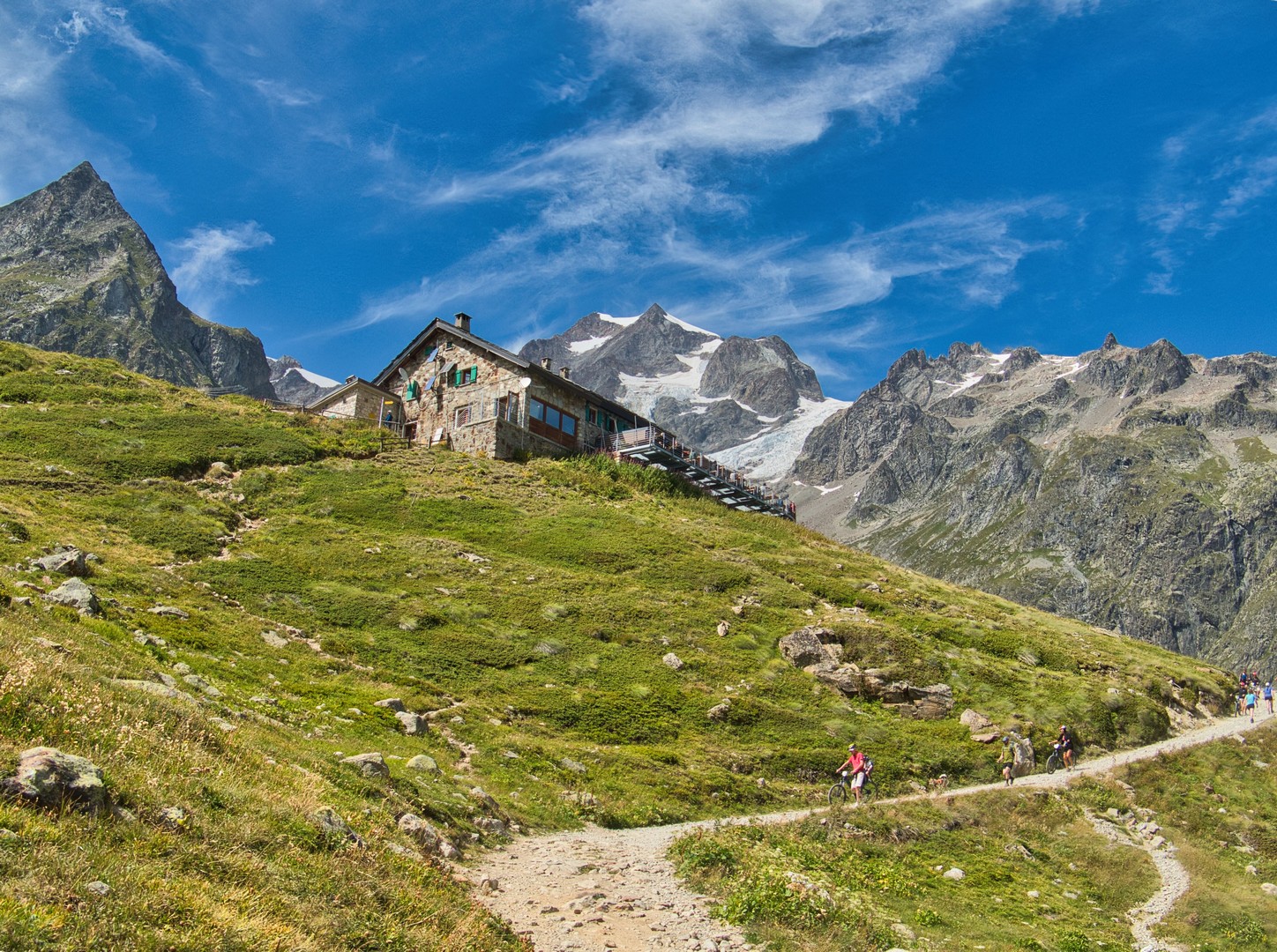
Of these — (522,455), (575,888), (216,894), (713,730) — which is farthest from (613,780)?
(522,455)

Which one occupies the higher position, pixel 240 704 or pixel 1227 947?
pixel 240 704

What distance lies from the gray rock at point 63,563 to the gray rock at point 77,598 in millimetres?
3586

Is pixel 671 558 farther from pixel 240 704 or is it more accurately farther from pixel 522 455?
pixel 240 704

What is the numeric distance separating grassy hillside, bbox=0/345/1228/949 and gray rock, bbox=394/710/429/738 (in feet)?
1.15

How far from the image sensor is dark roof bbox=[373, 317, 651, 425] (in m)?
60.1

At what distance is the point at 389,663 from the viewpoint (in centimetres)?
2602

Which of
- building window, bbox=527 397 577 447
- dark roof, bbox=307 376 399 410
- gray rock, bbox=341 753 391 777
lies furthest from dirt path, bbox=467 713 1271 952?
dark roof, bbox=307 376 399 410

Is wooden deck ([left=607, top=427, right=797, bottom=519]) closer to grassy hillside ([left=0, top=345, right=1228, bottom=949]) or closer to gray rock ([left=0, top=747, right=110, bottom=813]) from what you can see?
grassy hillside ([left=0, top=345, right=1228, bottom=949])

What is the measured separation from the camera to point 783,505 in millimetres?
73625

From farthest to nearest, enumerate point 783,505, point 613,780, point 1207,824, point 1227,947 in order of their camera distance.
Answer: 1. point 783,505
2. point 1207,824
3. point 613,780
4. point 1227,947

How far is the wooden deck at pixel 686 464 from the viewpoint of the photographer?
62.4 m

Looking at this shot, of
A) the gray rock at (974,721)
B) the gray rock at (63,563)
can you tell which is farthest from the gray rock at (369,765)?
the gray rock at (974,721)

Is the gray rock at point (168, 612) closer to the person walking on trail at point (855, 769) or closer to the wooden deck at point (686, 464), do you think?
the person walking on trail at point (855, 769)

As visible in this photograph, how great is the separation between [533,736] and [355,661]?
6.12 m
